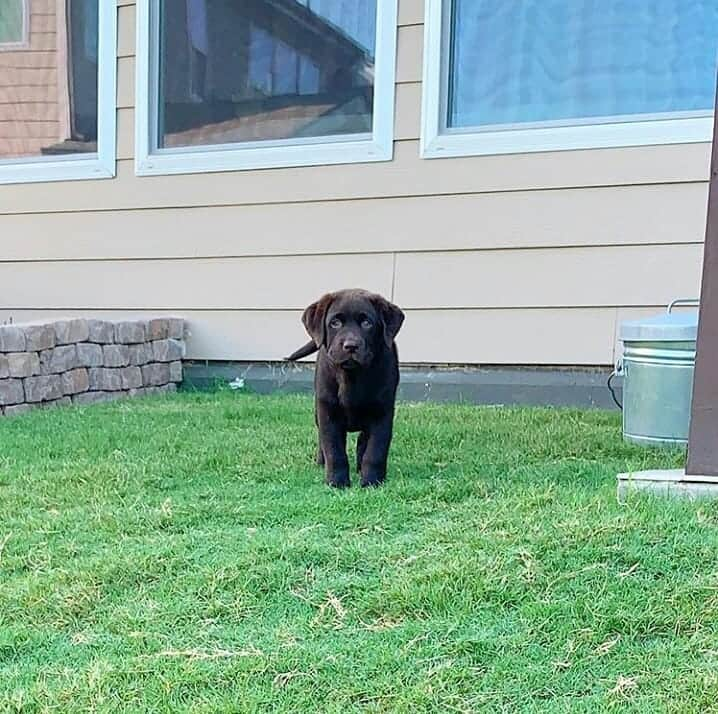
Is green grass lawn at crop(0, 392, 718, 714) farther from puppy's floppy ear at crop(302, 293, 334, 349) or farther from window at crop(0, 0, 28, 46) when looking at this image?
window at crop(0, 0, 28, 46)

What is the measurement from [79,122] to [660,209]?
3.84m

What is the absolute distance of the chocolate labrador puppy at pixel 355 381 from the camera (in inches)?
121

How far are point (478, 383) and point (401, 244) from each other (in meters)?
0.92

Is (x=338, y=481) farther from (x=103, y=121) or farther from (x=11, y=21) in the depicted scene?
(x=11, y=21)

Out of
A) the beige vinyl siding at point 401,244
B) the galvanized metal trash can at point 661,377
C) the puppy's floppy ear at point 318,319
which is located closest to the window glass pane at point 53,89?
the beige vinyl siding at point 401,244

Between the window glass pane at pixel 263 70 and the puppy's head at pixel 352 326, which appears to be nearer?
the puppy's head at pixel 352 326

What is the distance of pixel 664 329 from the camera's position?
346cm

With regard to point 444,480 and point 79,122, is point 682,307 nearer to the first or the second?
point 444,480

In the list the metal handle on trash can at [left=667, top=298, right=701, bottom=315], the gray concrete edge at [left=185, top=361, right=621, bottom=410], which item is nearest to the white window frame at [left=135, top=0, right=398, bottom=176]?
the gray concrete edge at [left=185, top=361, right=621, bottom=410]

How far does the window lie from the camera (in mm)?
6109

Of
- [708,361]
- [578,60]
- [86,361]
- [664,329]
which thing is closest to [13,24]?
[86,361]

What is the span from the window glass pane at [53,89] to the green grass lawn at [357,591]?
11.2ft

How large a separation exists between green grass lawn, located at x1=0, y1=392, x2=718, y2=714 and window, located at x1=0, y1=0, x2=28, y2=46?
13.2 ft

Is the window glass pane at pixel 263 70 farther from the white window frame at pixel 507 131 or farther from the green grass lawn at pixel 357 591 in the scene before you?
the green grass lawn at pixel 357 591
